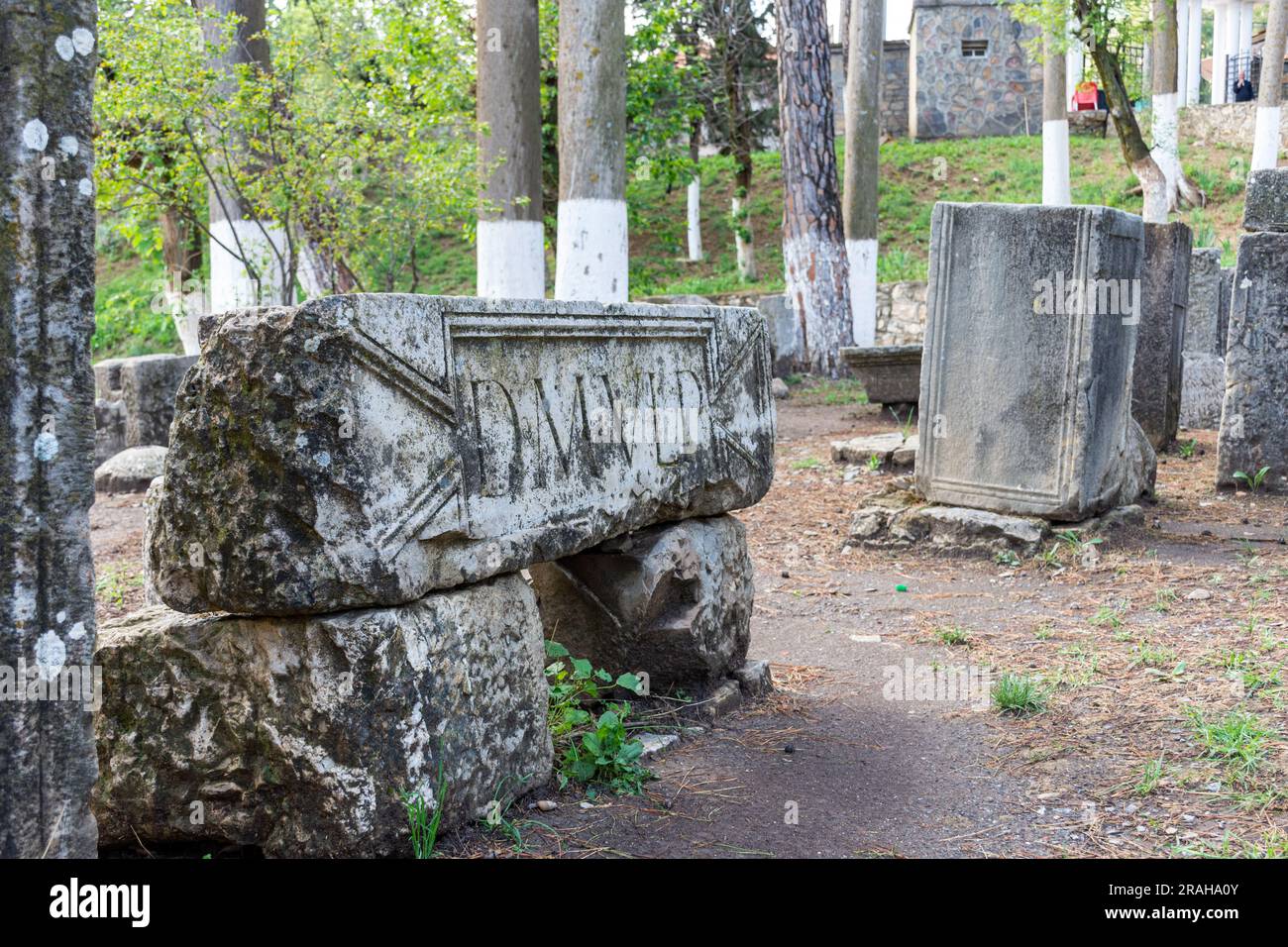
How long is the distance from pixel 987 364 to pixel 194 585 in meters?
4.64

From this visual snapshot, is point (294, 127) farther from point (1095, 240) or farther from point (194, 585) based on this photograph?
point (194, 585)

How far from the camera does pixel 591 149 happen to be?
31.4 feet

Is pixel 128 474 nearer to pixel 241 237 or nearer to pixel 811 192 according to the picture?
pixel 241 237

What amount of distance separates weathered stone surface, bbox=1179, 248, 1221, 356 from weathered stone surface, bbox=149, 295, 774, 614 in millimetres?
8580

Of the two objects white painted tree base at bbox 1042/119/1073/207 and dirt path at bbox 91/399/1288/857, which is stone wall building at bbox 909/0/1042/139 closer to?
white painted tree base at bbox 1042/119/1073/207

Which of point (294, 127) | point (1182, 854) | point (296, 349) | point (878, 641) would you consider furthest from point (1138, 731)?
point (294, 127)

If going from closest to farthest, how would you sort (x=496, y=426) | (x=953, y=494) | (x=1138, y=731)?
(x=496, y=426), (x=1138, y=731), (x=953, y=494)

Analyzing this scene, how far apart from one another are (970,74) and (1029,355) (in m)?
23.1

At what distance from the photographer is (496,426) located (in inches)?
123

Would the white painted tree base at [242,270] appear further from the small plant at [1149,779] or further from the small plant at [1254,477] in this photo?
the small plant at [1149,779]

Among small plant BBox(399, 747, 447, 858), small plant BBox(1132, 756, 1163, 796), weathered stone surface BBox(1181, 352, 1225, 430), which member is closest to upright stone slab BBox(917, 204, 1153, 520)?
small plant BBox(1132, 756, 1163, 796)

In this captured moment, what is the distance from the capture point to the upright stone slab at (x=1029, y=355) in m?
6.12

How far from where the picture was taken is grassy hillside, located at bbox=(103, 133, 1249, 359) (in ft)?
63.5

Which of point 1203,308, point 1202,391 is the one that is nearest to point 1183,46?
point 1203,308
